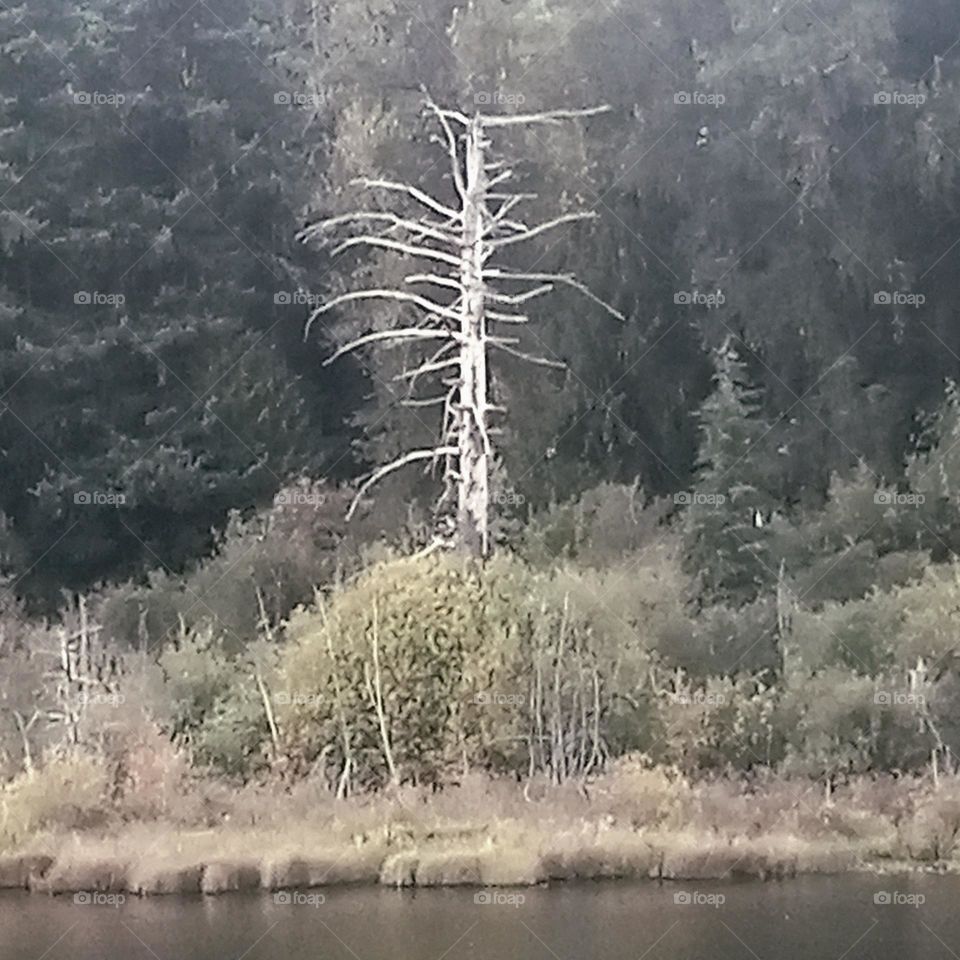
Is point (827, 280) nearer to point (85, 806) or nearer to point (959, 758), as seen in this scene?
point (959, 758)

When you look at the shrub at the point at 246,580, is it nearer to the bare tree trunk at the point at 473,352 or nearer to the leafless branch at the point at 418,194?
the bare tree trunk at the point at 473,352

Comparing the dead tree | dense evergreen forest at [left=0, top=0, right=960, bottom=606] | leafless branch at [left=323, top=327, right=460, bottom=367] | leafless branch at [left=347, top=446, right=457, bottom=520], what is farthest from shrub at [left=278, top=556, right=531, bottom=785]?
leafless branch at [left=323, top=327, right=460, bottom=367]

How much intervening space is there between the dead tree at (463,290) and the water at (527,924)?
146cm

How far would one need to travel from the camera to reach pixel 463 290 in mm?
6117

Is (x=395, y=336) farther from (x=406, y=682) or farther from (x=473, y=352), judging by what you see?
(x=406, y=682)

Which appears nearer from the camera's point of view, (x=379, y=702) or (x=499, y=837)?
(x=499, y=837)

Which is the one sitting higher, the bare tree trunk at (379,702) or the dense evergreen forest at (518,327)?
the dense evergreen forest at (518,327)

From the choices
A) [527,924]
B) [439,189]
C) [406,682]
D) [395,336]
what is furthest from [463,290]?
[527,924]

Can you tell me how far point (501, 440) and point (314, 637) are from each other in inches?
44.6

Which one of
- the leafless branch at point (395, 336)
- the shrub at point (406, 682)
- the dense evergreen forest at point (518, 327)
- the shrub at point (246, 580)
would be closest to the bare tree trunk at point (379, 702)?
the shrub at point (406, 682)

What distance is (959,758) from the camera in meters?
5.71

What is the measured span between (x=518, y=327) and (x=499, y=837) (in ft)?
6.96

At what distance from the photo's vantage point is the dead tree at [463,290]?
20.1 ft

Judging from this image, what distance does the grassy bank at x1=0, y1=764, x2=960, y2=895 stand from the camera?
5316mm
